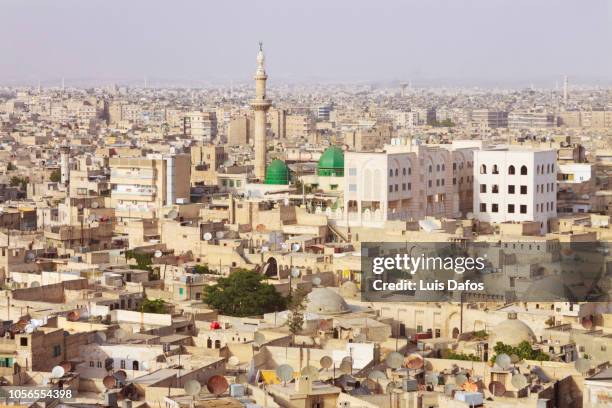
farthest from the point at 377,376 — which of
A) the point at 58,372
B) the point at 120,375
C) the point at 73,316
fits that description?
the point at 73,316

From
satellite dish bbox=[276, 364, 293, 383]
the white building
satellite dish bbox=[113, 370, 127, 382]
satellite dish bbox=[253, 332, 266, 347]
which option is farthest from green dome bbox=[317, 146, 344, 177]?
satellite dish bbox=[276, 364, 293, 383]

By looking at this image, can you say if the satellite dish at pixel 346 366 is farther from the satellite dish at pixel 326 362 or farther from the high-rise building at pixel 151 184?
the high-rise building at pixel 151 184

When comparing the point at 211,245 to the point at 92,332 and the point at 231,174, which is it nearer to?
the point at 92,332

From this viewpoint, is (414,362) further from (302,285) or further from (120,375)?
(302,285)

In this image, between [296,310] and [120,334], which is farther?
[296,310]

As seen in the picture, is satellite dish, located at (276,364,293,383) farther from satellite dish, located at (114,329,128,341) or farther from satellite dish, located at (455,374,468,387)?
satellite dish, located at (114,329,128,341)

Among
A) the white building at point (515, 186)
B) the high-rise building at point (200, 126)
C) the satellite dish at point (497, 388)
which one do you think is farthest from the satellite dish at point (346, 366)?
the high-rise building at point (200, 126)

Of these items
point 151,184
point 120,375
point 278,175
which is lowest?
point 120,375
